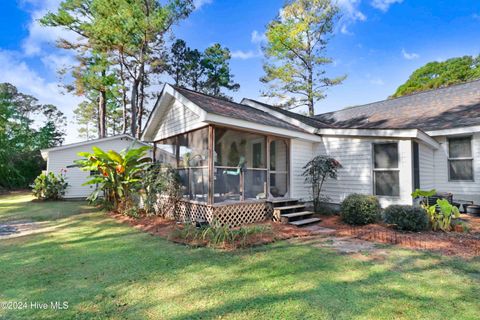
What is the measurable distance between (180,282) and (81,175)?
16557 millimetres

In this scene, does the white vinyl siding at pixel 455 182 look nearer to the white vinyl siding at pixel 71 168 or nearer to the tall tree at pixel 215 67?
the white vinyl siding at pixel 71 168

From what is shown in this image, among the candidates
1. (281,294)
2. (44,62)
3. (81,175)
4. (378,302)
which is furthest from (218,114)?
(44,62)

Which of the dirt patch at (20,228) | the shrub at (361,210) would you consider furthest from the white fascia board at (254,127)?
the dirt patch at (20,228)

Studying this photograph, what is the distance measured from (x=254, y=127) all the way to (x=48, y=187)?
14.1 meters

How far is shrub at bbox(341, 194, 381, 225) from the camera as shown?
729 centimetres

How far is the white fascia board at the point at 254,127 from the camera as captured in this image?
6707 millimetres

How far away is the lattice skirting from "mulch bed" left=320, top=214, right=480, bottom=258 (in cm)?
216

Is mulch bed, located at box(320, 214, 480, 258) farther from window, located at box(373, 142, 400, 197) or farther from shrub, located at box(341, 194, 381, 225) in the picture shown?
window, located at box(373, 142, 400, 197)

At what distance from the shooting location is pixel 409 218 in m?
6.47

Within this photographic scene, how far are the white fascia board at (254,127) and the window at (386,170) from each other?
7.71 feet

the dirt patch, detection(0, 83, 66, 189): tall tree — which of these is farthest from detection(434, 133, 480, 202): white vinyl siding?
detection(0, 83, 66, 189): tall tree

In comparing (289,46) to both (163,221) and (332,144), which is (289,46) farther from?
(163,221)

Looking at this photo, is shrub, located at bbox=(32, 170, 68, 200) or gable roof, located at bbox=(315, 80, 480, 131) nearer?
gable roof, located at bbox=(315, 80, 480, 131)

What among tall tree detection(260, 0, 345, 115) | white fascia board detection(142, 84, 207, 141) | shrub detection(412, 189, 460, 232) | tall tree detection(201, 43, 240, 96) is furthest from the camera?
tall tree detection(201, 43, 240, 96)
